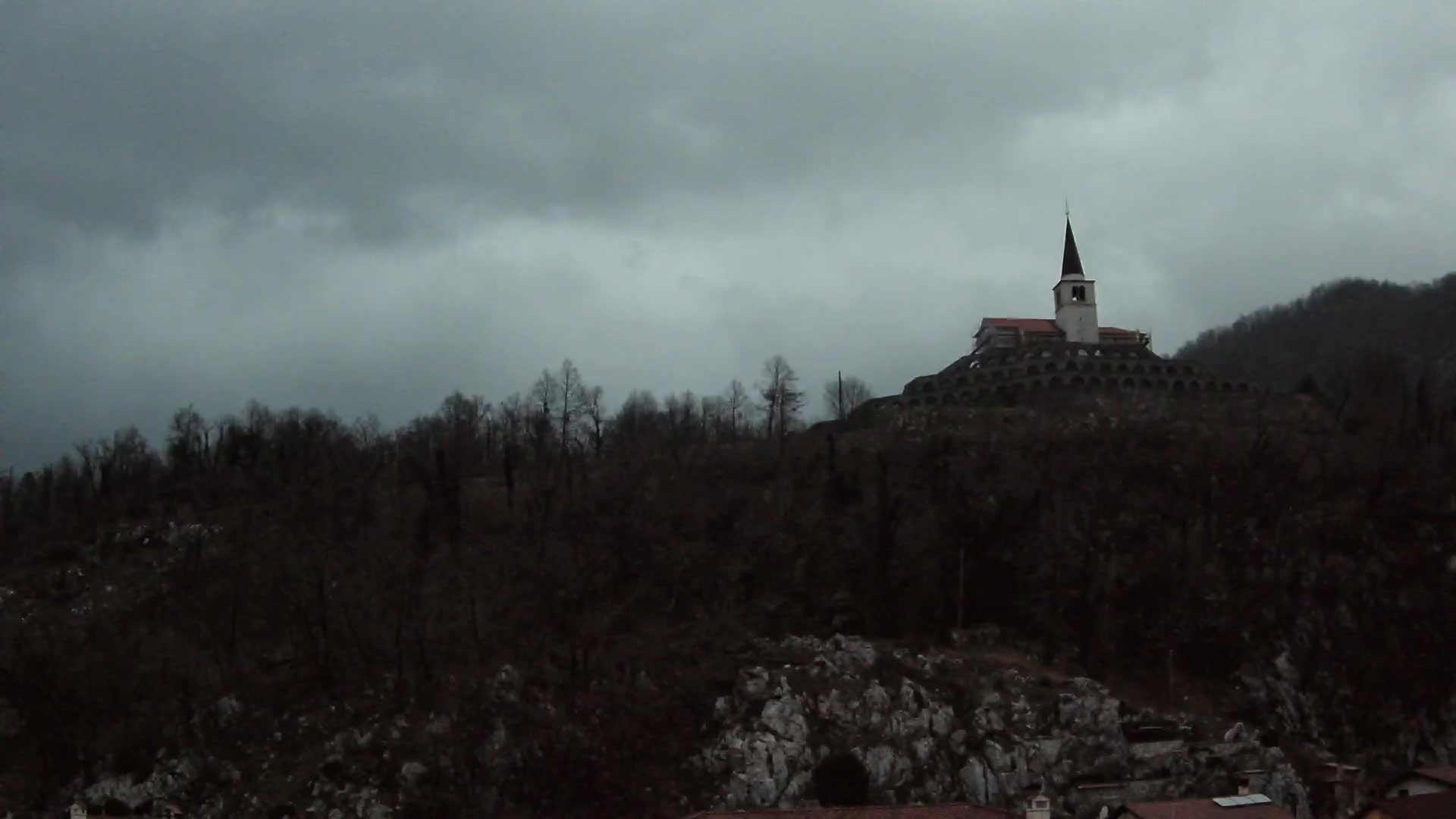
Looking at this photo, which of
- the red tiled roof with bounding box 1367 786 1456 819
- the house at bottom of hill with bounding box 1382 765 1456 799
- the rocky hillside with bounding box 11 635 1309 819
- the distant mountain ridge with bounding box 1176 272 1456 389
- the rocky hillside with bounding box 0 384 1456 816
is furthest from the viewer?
the distant mountain ridge with bounding box 1176 272 1456 389

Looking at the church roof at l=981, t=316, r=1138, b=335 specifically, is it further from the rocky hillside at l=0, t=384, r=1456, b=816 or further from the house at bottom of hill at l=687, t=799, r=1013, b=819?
the house at bottom of hill at l=687, t=799, r=1013, b=819

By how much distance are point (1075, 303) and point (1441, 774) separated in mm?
60201

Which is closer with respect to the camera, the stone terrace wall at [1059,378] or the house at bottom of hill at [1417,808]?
the house at bottom of hill at [1417,808]

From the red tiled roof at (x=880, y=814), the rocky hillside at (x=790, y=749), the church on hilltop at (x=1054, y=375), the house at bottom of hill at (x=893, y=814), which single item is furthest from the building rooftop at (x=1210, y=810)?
the church on hilltop at (x=1054, y=375)

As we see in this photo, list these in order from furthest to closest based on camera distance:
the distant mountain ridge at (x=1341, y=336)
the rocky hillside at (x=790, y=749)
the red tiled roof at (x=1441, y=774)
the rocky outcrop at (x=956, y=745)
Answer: the distant mountain ridge at (x=1341, y=336), the rocky outcrop at (x=956, y=745), the rocky hillside at (x=790, y=749), the red tiled roof at (x=1441, y=774)

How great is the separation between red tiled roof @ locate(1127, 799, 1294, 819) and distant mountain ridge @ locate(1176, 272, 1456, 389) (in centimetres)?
8318

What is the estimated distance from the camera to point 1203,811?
38375 millimetres

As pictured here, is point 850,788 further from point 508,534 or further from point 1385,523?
point 1385,523

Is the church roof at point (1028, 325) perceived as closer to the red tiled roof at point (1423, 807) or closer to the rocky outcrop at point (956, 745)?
the rocky outcrop at point (956, 745)

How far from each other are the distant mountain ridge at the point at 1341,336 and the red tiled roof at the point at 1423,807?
78366 millimetres

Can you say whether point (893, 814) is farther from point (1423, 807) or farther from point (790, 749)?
point (1423, 807)

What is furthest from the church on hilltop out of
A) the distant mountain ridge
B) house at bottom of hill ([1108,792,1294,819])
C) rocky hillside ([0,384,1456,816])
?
house at bottom of hill ([1108,792,1294,819])

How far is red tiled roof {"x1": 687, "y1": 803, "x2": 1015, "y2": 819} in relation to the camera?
120ft

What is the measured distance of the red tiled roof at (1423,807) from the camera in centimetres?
3934
